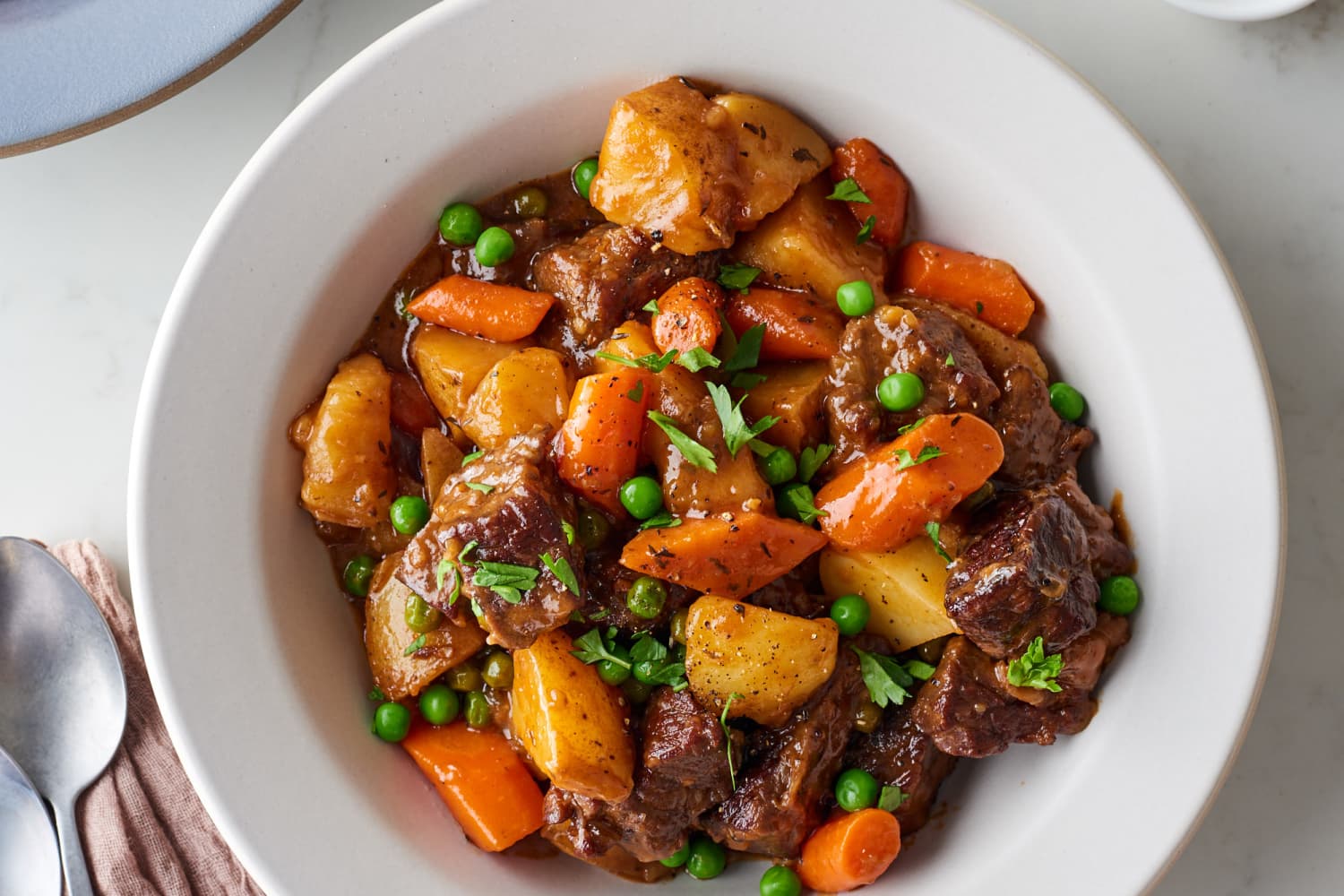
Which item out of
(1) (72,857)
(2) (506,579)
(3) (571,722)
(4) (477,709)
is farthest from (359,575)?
(1) (72,857)

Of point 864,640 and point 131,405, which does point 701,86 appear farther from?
point 131,405

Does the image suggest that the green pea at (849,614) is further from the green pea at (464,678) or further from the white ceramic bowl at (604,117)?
the green pea at (464,678)

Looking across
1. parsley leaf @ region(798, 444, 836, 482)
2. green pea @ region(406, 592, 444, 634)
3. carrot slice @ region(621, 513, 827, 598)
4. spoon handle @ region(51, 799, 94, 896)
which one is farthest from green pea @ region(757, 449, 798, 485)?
spoon handle @ region(51, 799, 94, 896)

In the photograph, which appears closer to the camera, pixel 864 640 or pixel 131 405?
pixel 864 640

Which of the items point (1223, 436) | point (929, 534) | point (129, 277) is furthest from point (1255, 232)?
point (129, 277)

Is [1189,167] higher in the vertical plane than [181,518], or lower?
higher

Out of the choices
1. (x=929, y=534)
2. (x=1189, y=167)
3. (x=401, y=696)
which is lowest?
(x=401, y=696)
